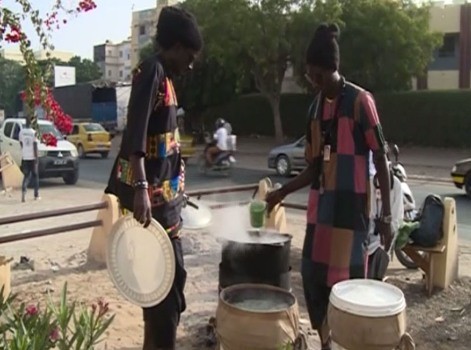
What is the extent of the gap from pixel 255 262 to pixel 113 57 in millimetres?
93532

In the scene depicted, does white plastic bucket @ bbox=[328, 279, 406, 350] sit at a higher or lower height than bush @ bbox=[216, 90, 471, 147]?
lower

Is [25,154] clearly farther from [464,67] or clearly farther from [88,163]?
[464,67]

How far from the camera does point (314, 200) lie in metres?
3.49

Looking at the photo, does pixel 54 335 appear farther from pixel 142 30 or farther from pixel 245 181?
pixel 142 30

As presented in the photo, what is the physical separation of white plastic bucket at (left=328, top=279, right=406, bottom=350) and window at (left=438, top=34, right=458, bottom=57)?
1270 inches

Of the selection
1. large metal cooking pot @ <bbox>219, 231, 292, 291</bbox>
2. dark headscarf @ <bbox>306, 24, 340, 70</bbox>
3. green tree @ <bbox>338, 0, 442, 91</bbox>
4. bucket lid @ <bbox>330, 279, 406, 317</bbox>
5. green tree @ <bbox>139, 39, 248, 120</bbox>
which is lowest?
large metal cooking pot @ <bbox>219, 231, 292, 291</bbox>

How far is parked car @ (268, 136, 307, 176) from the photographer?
17797mm

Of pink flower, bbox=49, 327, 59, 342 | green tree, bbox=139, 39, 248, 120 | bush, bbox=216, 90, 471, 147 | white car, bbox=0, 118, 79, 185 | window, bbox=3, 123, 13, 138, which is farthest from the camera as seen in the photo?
green tree, bbox=139, 39, 248, 120

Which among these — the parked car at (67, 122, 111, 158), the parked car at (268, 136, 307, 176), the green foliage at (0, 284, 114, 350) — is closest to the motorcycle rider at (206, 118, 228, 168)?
the parked car at (268, 136, 307, 176)

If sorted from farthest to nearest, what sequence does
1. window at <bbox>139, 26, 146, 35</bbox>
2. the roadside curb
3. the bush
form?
window at <bbox>139, 26, 146, 35</bbox>, the bush, the roadside curb

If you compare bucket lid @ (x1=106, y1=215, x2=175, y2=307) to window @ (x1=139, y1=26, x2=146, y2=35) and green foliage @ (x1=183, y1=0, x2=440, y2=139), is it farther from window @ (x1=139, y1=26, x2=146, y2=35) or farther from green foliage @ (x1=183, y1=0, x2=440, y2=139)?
window @ (x1=139, y1=26, x2=146, y2=35)

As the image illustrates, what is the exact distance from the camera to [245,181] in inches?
687

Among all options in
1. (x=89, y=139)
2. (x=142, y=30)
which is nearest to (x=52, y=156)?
(x=89, y=139)

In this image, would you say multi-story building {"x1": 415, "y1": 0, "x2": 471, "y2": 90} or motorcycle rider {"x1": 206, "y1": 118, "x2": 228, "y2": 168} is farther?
multi-story building {"x1": 415, "y1": 0, "x2": 471, "y2": 90}
